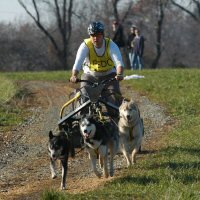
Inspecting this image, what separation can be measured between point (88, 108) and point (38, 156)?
1.96m

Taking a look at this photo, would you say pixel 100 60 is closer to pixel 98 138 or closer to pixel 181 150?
pixel 98 138

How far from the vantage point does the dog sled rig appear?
871cm

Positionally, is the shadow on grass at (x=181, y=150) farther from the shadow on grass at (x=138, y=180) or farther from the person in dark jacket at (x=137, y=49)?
the person in dark jacket at (x=137, y=49)

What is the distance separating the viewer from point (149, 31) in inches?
2640

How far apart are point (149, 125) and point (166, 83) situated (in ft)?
23.9

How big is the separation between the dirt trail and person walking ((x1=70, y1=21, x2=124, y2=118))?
4.46ft

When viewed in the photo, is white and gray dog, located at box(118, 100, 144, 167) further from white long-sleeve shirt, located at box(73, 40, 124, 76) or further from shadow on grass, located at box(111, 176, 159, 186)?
shadow on grass, located at box(111, 176, 159, 186)

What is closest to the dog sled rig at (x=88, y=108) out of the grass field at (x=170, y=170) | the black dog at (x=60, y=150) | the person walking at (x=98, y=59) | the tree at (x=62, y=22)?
the person walking at (x=98, y=59)

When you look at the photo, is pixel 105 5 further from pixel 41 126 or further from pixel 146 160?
pixel 146 160

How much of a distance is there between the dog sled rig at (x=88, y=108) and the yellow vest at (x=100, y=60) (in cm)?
26

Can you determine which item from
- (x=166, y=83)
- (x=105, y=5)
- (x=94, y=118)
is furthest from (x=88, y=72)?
(x=105, y=5)

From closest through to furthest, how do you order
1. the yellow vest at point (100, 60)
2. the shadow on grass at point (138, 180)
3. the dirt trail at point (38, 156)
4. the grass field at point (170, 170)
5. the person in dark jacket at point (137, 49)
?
the grass field at point (170, 170) → the shadow on grass at point (138, 180) → the dirt trail at point (38, 156) → the yellow vest at point (100, 60) → the person in dark jacket at point (137, 49)

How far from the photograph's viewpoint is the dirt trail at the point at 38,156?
849 cm

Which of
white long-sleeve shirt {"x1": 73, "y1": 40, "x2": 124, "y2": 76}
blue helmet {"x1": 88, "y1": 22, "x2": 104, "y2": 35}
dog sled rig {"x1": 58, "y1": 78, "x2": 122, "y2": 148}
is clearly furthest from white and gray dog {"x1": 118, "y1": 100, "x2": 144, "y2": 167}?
blue helmet {"x1": 88, "y1": 22, "x2": 104, "y2": 35}
